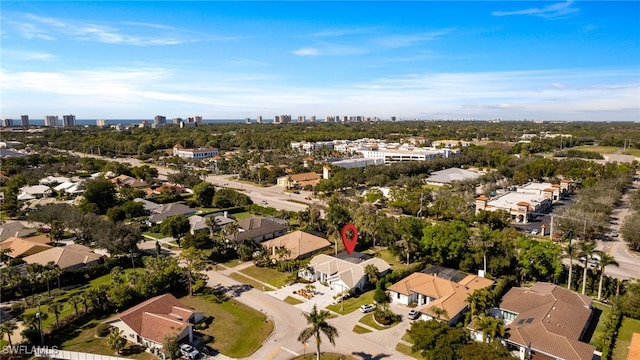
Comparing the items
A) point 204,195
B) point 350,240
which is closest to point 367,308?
point 350,240

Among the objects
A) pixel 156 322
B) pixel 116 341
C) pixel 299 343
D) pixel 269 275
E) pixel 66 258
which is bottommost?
pixel 299 343

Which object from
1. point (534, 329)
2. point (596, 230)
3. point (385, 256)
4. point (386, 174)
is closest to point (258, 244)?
point (385, 256)

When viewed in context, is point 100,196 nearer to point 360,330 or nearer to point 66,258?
→ point 66,258

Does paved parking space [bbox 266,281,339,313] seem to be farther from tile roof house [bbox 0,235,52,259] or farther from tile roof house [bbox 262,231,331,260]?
tile roof house [bbox 0,235,52,259]

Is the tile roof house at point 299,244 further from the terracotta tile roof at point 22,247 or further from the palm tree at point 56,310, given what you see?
the terracotta tile roof at point 22,247

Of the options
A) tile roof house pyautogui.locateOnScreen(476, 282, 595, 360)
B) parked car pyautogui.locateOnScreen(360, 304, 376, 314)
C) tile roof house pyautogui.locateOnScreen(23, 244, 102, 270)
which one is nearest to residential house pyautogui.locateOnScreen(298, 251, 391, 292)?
parked car pyautogui.locateOnScreen(360, 304, 376, 314)

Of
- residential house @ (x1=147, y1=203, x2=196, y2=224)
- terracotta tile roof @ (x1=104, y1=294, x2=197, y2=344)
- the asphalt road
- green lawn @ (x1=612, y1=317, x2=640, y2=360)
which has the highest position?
residential house @ (x1=147, y1=203, x2=196, y2=224)
